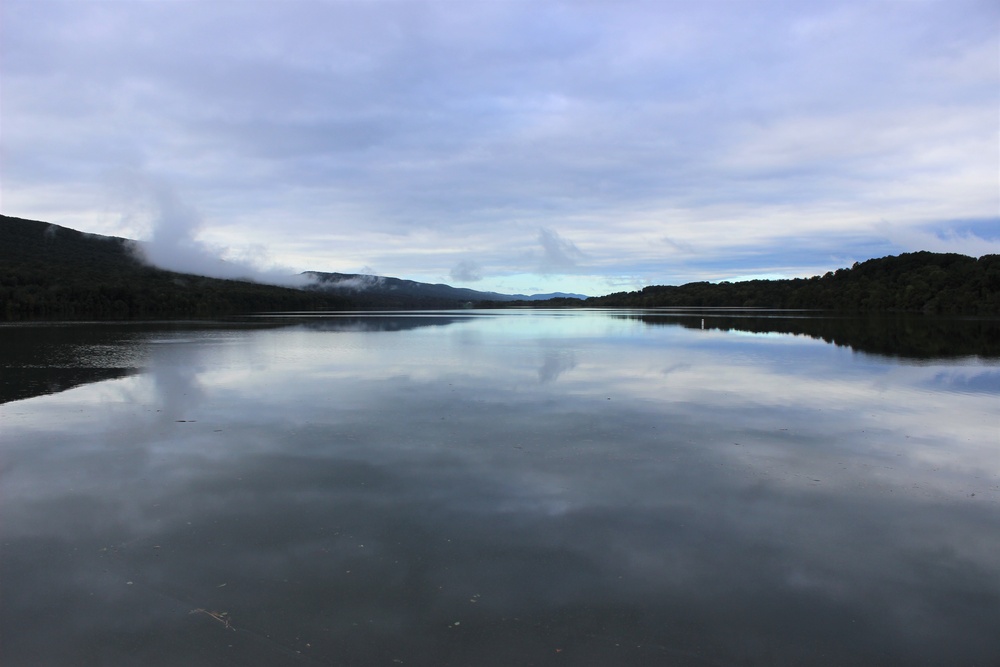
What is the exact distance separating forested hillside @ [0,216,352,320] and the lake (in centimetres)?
6443

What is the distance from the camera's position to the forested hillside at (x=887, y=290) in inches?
2648

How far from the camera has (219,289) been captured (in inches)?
4488

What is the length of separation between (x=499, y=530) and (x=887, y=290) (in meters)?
95.4

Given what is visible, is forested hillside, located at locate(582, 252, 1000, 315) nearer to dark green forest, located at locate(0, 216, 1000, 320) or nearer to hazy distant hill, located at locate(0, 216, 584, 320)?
dark green forest, located at locate(0, 216, 1000, 320)

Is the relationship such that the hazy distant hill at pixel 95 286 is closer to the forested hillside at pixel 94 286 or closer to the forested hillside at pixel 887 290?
the forested hillside at pixel 94 286

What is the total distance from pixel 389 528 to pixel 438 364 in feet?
45.0

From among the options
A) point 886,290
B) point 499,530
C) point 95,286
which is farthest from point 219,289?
point 499,530

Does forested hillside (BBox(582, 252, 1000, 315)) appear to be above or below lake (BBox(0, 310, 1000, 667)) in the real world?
above

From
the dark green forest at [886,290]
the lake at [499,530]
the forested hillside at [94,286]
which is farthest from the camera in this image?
the forested hillside at [94,286]

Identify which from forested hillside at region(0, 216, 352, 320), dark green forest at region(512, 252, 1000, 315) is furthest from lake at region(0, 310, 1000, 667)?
dark green forest at region(512, 252, 1000, 315)

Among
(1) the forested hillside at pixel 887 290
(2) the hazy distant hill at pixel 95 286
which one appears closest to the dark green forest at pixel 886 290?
(1) the forested hillside at pixel 887 290

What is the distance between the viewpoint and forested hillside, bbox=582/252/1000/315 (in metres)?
67.2

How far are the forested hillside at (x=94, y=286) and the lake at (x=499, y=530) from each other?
64.4 metres

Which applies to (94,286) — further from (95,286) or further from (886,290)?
(886,290)
